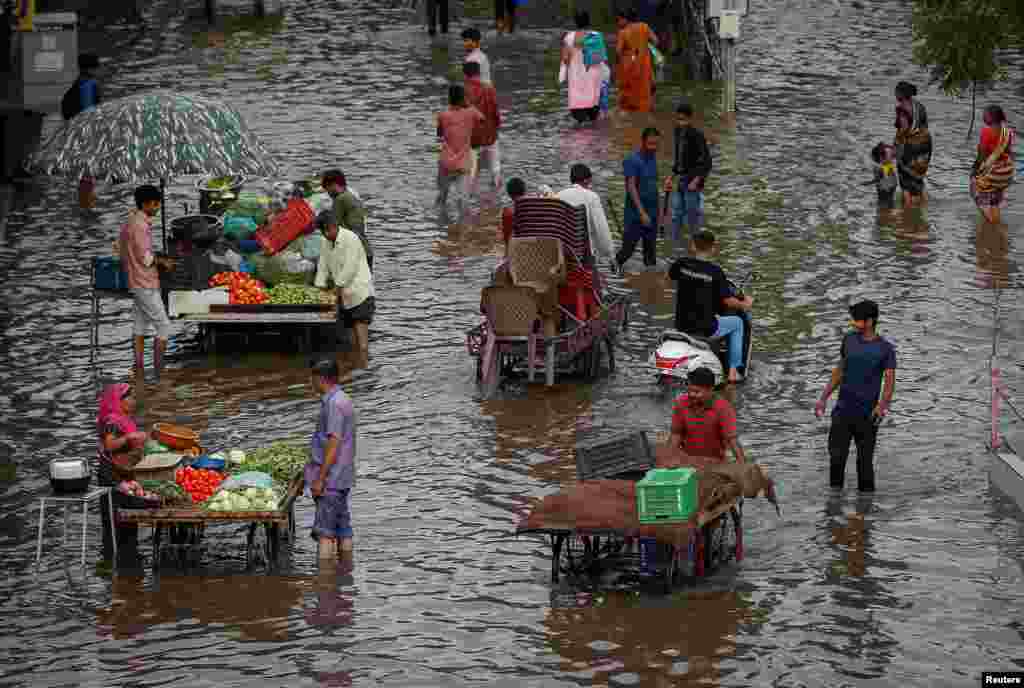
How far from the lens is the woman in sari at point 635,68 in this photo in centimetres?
3092

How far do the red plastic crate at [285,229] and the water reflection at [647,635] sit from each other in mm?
7286

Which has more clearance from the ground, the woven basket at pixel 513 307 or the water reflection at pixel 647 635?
the woven basket at pixel 513 307

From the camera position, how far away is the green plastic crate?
41.1 feet

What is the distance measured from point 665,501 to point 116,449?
12.7 ft

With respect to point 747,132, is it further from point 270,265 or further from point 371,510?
point 371,510

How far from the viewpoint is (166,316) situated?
62.3ft

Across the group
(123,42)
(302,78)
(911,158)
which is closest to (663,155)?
(911,158)

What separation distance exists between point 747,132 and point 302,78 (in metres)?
8.16

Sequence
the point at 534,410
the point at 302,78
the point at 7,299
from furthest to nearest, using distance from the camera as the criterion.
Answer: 1. the point at 302,78
2. the point at 7,299
3. the point at 534,410

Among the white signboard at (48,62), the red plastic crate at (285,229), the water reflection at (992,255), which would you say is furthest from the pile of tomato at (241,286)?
the white signboard at (48,62)

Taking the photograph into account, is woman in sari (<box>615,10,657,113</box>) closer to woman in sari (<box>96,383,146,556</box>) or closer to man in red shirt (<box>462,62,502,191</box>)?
man in red shirt (<box>462,62,502,191</box>)

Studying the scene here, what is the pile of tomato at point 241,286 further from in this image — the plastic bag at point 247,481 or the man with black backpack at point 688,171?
the man with black backpack at point 688,171

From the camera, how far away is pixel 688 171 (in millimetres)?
23156

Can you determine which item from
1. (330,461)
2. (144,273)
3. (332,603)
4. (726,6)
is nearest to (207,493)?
(330,461)
